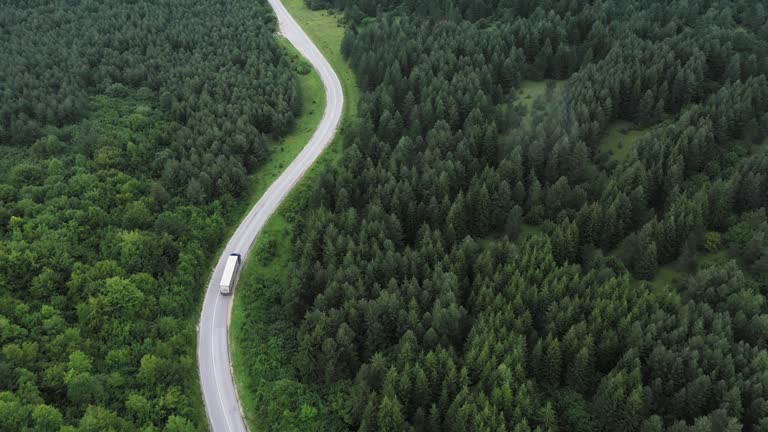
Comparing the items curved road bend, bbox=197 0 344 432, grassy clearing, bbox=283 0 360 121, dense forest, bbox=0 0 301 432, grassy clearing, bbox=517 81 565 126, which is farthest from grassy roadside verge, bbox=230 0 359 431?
grassy clearing, bbox=517 81 565 126

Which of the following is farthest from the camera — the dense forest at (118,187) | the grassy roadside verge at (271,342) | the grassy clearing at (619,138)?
the grassy clearing at (619,138)

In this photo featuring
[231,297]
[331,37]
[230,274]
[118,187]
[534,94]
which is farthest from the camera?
[331,37]

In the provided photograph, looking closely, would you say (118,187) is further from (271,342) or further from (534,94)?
(534,94)

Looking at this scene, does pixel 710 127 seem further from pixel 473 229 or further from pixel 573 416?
pixel 573 416


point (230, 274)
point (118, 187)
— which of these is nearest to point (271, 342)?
point (230, 274)

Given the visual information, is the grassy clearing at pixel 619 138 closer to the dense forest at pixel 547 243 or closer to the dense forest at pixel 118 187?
the dense forest at pixel 547 243

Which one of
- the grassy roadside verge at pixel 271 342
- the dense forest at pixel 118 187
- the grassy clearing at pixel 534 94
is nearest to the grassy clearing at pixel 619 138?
the grassy clearing at pixel 534 94

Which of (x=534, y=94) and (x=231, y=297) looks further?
(x=534, y=94)

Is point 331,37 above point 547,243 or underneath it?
above

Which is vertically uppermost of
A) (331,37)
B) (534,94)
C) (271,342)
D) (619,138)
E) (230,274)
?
(331,37)
